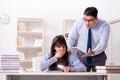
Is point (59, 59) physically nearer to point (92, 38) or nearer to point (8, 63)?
point (92, 38)

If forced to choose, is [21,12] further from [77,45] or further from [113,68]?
[113,68]

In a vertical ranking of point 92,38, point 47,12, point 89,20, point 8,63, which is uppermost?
point 47,12

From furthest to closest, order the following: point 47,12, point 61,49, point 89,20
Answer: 1. point 47,12
2. point 89,20
3. point 61,49

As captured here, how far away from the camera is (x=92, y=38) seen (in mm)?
3168

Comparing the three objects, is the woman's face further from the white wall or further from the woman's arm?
the white wall

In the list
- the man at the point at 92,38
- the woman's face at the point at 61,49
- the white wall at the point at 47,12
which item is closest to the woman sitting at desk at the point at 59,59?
the woman's face at the point at 61,49

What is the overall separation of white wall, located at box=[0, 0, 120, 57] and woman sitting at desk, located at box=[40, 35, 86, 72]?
257 cm

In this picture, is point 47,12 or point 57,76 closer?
point 57,76

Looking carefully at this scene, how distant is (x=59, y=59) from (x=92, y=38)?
0.51 m

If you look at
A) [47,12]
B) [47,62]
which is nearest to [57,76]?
[47,62]

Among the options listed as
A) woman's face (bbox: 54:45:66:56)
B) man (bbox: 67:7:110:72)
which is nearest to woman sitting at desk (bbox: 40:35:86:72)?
woman's face (bbox: 54:45:66:56)

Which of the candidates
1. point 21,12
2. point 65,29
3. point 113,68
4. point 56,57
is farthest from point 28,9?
point 113,68

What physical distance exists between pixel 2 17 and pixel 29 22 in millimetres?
543

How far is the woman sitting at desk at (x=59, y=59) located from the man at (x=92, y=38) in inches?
9.2
